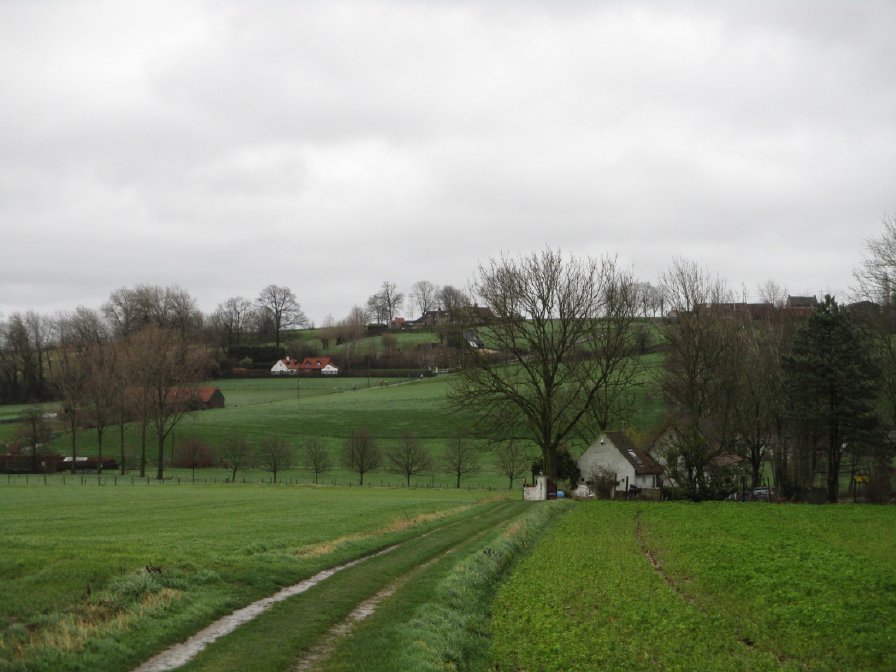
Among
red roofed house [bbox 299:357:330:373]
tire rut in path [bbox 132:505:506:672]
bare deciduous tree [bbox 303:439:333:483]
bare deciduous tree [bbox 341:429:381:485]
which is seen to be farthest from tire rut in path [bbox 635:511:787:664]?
red roofed house [bbox 299:357:330:373]

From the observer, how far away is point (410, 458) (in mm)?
86250

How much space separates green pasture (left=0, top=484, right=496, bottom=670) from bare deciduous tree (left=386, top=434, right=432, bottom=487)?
155ft

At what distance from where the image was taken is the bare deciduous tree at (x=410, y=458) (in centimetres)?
8625

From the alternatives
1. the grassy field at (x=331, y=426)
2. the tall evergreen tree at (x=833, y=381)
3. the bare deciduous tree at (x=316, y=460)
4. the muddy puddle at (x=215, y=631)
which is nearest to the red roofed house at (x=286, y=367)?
the grassy field at (x=331, y=426)

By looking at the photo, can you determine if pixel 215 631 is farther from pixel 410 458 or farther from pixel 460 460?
pixel 410 458

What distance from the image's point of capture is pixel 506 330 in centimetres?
5109

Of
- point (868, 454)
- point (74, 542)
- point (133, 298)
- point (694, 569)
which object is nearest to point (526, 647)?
point (694, 569)

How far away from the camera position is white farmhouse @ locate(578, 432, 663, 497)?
64438 millimetres

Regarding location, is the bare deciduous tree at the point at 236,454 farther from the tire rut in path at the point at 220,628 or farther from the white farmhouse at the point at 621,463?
the tire rut in path at the point at 220,628

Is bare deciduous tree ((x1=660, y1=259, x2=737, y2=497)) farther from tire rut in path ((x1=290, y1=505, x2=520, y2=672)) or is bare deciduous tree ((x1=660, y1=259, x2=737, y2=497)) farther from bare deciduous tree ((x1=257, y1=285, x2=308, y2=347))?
bare deciduous tree ((x1=257, y1=285, x2=308, y2=347))

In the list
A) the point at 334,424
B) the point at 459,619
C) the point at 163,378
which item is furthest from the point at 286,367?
the point at 459,619

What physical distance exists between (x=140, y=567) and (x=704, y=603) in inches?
523

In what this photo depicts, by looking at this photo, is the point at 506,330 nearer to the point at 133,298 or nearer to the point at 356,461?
the point at 356,461

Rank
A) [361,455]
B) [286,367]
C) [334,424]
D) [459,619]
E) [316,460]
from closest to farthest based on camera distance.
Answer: [459,619], [361,455], [316,460], [334,424], [286,367]
